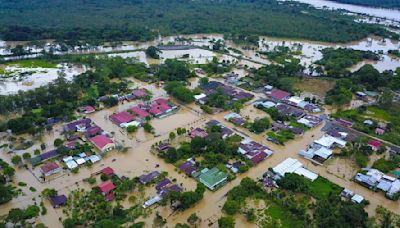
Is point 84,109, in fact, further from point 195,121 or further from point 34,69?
point 34,69

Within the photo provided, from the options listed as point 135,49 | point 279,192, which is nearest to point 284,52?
point 135,49

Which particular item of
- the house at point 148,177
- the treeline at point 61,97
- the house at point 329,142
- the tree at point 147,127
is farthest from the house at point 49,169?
the house at point 329,142

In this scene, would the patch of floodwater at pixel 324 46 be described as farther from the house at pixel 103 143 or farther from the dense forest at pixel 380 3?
the house at pixel 103 143

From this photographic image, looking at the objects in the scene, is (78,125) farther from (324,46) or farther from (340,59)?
(324,46)

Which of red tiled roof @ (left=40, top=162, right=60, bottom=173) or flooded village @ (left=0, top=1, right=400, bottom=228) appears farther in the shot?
red tiled roof @ (left=40, top=162, right=60, bottom=173)

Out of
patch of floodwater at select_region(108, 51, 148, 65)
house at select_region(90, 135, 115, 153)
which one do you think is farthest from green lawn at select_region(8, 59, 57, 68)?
house at select_region(90, 135, 115, 153)

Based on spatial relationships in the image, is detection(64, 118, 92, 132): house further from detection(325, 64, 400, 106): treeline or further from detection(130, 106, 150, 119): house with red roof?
detection(325, 64, 400, 106): treeline

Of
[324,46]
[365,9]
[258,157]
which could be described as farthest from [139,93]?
[365,9]
